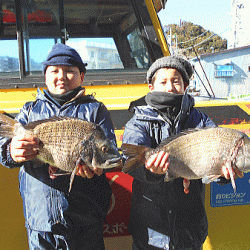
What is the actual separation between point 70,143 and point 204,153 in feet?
2.92

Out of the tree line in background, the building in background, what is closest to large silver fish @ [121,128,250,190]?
the building in background

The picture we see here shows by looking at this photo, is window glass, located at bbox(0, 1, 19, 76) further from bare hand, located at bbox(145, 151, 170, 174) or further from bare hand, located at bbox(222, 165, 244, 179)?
bare hand, located at bbox(222, 165, 244, 179)

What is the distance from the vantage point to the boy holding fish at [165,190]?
186cm

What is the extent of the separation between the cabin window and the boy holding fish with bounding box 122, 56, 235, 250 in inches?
1244

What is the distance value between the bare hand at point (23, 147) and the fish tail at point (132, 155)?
55 centimetres

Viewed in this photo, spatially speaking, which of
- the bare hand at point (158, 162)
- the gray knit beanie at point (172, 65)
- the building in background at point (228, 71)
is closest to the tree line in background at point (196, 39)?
the building in background at point (228, 71)

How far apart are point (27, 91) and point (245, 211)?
2449 millimetres

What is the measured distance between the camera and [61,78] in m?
1.86

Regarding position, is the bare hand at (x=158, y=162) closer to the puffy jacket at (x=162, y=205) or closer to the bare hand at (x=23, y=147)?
the puffy jacket at (x=162, y=205)

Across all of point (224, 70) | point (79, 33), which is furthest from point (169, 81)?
point (224, 70)

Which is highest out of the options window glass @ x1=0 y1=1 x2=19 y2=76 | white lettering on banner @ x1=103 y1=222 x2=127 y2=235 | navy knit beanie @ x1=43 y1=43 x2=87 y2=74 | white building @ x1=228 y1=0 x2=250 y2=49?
white building @ x1=228 y1=0 x2=250 y2=49

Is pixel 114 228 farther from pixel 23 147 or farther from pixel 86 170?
pixel 23 147

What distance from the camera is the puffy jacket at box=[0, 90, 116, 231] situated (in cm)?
175

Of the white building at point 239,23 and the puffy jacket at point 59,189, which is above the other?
the white building at point 239,23
